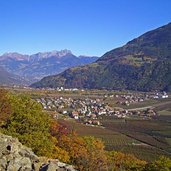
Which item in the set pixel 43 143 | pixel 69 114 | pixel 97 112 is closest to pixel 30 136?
pixel 43 143

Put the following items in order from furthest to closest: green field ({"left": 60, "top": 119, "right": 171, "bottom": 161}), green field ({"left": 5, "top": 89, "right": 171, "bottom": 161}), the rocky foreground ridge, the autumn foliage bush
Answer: green field ({"left": 5, "top": 89, "right": 171, "bottom": 161}), green field ({"left": 60, "top": 119, "right": 171, "bottom": 161}), the autumn foliage bush, the rocky foreground ridge

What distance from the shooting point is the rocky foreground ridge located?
24.5 metres

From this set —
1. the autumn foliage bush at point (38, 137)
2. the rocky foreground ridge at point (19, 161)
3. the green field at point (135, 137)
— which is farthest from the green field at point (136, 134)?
the rocky foreground ridge at point (19, 161)

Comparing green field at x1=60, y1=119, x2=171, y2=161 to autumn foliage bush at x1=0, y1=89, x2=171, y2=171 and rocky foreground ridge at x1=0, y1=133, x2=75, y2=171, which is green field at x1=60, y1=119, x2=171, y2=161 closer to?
autumn foliage bush at x1=0, y1=89, x2=171, y2=171

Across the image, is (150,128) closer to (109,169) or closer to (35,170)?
(109,169)

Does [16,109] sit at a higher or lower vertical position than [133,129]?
higher

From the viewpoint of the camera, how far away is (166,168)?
147 ft

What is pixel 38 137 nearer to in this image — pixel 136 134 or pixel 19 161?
pixel 19 161

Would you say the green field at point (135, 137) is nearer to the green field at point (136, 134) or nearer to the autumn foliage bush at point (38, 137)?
the green field at point (136, 134)

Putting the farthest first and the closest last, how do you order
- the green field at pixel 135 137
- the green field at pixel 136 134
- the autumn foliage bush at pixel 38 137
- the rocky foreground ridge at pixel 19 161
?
the green field at pixel 136 134, the green field at pixel 135 137, the autumn foliage bush at pixel 38 137, the rocky foreground ridge at pixel 19 161

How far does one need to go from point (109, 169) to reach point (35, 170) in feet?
58.3

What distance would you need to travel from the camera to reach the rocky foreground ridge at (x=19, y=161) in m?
24.5

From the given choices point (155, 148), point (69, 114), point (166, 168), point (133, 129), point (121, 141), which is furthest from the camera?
point (69, 114)

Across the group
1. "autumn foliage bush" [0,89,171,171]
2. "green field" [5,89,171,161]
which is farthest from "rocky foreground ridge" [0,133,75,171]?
"green field" [5,89,171,161]
